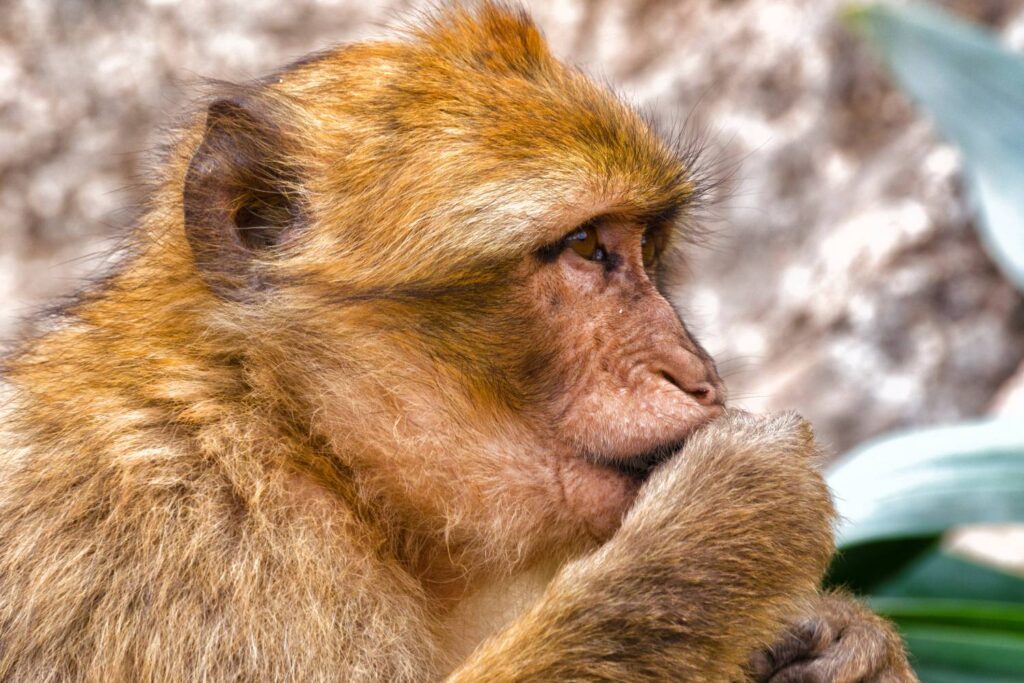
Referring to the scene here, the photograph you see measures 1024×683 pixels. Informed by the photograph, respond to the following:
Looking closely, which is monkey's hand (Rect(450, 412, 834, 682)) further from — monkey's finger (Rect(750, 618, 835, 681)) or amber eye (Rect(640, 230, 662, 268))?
amber eye (Rect(640, 230, 662, 268))

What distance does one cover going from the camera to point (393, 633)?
6.66 ft

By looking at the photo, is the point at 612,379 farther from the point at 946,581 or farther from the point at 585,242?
the point at 946,581

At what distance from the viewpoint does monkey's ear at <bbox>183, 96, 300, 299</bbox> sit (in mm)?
2217

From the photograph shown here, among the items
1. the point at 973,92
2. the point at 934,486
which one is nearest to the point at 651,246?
the point at 934,486

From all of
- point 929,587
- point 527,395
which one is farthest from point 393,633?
point 929,587

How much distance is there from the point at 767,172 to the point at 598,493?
15.7ft

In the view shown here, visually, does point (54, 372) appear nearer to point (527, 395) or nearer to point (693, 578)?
point (527, 395)

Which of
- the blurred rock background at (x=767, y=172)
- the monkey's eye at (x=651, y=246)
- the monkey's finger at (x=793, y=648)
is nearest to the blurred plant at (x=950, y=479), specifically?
the monkey's finger at (x=793, y=648)

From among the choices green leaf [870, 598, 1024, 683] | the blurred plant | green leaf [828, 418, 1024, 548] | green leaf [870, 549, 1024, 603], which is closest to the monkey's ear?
the blurred plant

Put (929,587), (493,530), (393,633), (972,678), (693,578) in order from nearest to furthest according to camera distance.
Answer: (693,578), (393,633), (493,530), (972,678), (929,587)

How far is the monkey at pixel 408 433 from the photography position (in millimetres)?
1931

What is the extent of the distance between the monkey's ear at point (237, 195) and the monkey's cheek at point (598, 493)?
2.21 feet

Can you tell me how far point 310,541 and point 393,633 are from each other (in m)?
0.21

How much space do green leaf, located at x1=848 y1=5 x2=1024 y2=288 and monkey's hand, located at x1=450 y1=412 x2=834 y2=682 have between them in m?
2.24
